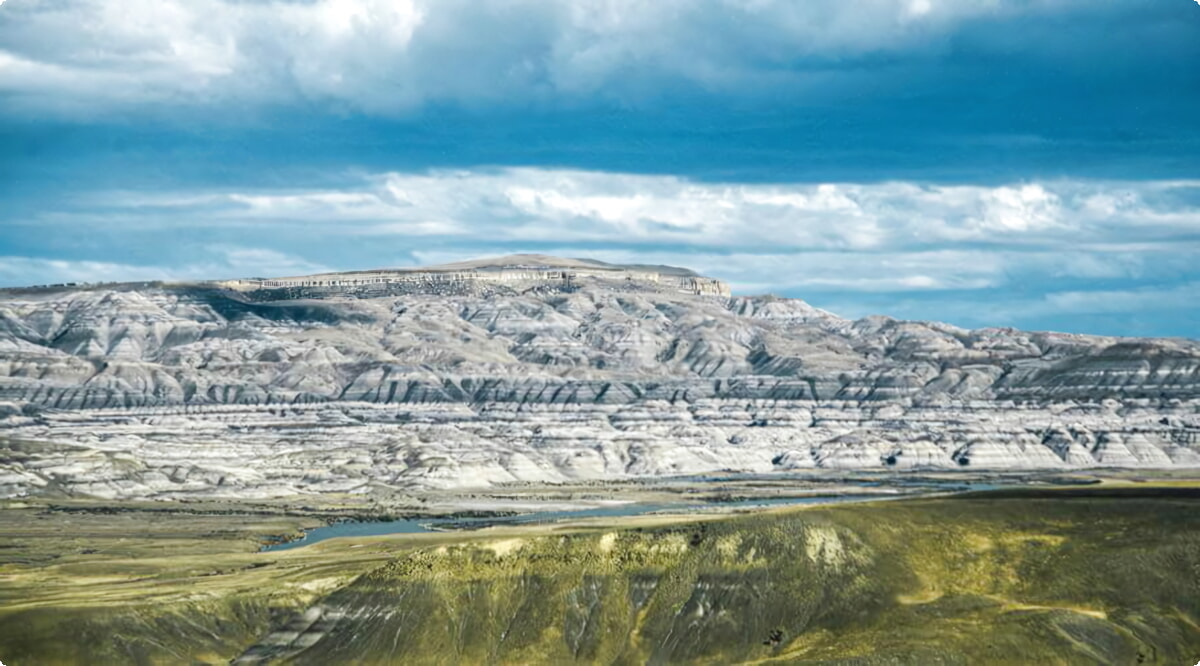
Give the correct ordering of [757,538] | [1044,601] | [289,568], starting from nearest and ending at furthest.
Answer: [1044,601] → [757,538] → [289,568]

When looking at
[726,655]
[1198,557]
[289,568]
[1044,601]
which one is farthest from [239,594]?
[1198,557]

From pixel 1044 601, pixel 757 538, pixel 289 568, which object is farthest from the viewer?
pixel 289 568

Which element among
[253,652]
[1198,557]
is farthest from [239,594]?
[1198,557]

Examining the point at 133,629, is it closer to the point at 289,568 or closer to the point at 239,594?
the point at 239,594

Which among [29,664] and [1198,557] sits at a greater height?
[1198,557]

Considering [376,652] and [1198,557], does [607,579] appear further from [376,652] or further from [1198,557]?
[1198,557]

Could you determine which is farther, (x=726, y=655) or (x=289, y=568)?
(x=289, y=568)
